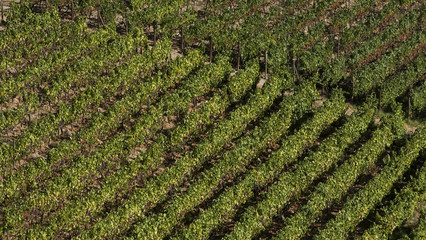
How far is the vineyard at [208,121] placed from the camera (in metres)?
32.7

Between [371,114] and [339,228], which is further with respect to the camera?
[371,114]

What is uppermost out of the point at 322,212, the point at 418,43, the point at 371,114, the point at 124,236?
the point at 418,43

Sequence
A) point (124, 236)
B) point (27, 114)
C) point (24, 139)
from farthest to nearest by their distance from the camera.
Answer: point (27, 114) < point (24, 139) < point (124, 236)

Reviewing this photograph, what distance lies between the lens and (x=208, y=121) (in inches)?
1470

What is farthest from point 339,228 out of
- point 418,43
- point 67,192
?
point 418,43

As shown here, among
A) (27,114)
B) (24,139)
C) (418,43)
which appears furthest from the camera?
(418,43)

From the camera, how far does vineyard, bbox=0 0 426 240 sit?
32719mm

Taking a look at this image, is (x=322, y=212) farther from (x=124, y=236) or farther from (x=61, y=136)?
(x=61, y=136)

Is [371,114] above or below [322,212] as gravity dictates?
above

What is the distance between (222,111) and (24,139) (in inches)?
370

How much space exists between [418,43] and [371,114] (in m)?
8.28

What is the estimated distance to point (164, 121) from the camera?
37.9m

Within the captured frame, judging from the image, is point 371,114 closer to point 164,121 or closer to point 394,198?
point 394,198

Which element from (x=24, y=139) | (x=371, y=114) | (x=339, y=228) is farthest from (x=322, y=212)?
(x=24, y=139)
